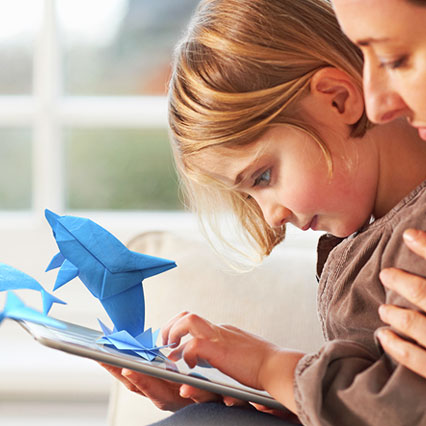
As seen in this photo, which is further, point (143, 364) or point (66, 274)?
point (66, 274)

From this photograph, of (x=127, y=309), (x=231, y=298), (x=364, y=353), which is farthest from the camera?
(x=231, y=298)

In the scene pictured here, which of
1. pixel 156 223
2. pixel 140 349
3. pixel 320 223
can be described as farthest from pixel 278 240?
pixel 156 223

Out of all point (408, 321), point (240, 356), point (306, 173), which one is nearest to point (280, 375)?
point (240, 356)

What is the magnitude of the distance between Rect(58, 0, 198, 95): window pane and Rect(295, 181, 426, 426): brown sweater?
1.37m

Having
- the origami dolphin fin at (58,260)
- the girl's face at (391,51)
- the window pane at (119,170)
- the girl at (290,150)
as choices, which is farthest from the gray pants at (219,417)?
the window pane at (119,170)

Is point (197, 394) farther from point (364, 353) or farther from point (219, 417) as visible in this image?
point (364, 353)

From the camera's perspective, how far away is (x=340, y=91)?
39.4 inches

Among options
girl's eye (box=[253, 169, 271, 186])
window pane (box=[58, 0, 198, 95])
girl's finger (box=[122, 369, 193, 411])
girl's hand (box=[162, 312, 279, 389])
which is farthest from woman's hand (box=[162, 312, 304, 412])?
window pane (box=[58, 0, 198, 95])

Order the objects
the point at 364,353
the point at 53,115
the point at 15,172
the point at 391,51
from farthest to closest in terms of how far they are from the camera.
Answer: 1. the point at 15,172
2. the point at 53,115
3. the point at 364,353
4. the point at 391,51

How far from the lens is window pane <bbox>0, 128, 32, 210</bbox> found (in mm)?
2271

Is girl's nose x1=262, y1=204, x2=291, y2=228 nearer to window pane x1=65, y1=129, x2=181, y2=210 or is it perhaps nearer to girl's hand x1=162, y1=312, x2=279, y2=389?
girl's hand x1=162, y1=312, x2=279, y2=389

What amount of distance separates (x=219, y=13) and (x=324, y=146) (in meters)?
0.24

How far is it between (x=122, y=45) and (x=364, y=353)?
1.59m

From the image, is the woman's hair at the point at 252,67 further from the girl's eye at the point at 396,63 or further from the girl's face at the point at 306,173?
the girl's eye at the point at 396,63
